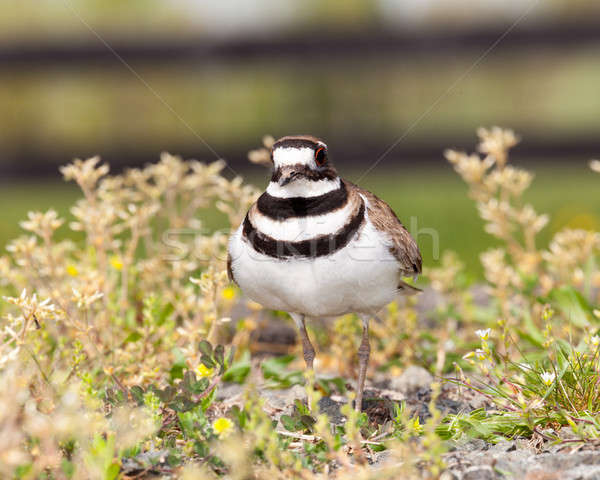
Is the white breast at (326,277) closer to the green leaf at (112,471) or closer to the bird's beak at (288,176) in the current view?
the bird's beak at (288,176)

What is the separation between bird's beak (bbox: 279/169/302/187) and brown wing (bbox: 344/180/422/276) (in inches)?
15.6

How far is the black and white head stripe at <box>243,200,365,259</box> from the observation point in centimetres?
299

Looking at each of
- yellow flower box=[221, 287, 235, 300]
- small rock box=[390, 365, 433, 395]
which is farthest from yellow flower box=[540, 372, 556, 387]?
yellow flower box=[221, 287, 235, 300]

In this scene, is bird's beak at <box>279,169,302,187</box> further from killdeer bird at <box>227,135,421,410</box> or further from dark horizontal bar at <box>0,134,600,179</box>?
dark horizontal bar at <box>0,134,600,179</box>

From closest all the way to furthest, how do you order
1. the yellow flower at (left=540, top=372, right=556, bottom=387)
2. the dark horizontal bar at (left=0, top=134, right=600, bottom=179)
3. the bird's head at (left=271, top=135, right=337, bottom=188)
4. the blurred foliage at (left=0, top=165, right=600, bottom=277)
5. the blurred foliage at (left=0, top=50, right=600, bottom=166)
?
the yellow flower at (left=540, top=372, right=556, bottom=387), the bird's head at (left=271, top=135, right=337, bottom=188), the blurred foliage at (left=0, top=165, right=600, bottom=277), the dark horizontal bar at (left=0, top=134, right=600, bottom=179), the blurred foliage at (left=0, top=50, right=600, bottom=166)

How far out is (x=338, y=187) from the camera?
10.5 ft

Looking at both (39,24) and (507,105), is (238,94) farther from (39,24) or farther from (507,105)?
(507,105)

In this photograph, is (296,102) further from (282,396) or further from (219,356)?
(219,356)

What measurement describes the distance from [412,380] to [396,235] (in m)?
0.96

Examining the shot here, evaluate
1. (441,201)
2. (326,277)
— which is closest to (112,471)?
(326,277)

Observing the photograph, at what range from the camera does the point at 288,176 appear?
118 inches

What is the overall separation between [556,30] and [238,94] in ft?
14.0

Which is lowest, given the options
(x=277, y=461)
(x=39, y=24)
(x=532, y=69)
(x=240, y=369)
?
(x=277, y=461)

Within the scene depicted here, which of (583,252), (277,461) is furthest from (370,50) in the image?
(277,461)
